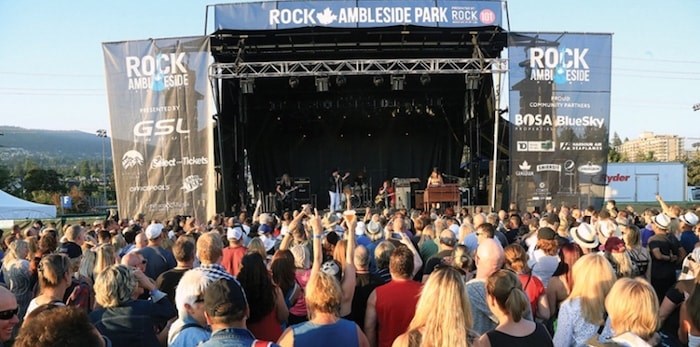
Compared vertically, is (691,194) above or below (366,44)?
below

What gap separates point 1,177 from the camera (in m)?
57.8

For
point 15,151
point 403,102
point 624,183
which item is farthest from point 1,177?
point 15,151

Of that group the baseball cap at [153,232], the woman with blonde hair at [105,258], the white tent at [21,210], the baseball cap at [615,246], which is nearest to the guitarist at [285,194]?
the baseball cap at [153,232]

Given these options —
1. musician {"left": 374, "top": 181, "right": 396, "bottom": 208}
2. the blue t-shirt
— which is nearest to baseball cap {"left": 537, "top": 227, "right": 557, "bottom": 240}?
the blue t-shirt

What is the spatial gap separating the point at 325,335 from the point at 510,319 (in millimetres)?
818

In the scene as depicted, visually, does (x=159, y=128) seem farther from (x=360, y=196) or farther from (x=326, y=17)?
(x=360, y=196)

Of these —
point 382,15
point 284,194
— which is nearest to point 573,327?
point 382,15

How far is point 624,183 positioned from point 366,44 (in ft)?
75.9

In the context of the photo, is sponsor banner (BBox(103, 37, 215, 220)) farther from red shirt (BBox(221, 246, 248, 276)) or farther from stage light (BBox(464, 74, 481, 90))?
red shirt (BBox(221, 246, 248, 276))

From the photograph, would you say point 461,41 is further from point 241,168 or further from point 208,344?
point 208,344

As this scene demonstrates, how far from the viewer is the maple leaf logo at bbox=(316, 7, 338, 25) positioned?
12.4 meters

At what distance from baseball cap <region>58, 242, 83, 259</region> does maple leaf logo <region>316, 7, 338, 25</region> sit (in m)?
8.86

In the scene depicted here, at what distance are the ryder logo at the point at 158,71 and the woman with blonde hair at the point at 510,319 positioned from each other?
11.5 metres

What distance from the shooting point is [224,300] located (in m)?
1.96
